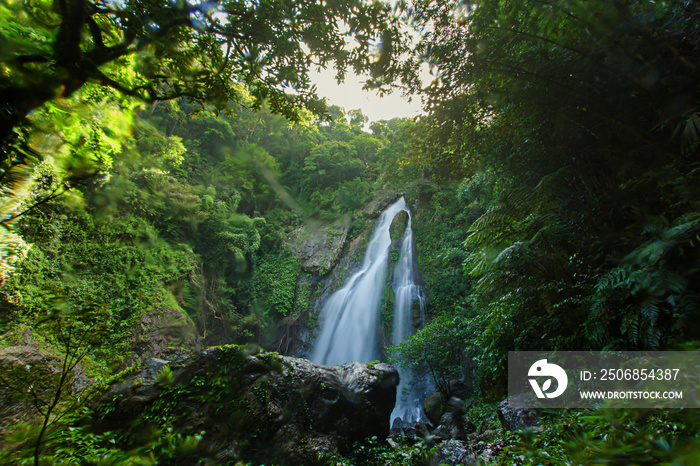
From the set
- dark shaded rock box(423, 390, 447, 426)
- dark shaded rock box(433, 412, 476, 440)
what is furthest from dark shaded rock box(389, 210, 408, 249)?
dark shaded rock box(433, 412, 476, 440)

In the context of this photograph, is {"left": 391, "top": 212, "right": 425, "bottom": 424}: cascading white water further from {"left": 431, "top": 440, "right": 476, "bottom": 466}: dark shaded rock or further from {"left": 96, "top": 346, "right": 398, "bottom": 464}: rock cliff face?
{"left": 431, "top": 440, "right": 476, "bottom": 466}: dark shaded rock

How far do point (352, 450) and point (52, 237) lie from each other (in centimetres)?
985

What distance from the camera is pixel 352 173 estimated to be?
1911cm

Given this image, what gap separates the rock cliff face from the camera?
2.99 meters

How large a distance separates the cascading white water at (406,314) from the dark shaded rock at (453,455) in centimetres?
380

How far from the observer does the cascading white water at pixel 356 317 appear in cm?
1120

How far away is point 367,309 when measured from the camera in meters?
12.0

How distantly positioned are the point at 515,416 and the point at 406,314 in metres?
7.43

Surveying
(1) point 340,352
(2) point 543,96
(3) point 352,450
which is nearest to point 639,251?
(2) point 543,96

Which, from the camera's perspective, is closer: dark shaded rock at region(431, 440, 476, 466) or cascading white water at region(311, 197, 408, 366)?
dark shaded rock at region(431, 440, 476, 466)

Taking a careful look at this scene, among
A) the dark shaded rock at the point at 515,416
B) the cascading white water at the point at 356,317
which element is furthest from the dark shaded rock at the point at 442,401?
the cascading white water at the point at 356,317

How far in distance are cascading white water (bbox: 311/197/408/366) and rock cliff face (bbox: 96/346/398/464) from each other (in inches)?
265

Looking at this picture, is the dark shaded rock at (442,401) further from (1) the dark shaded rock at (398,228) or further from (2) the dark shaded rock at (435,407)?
(1) the dark shaded rock at (398,228)

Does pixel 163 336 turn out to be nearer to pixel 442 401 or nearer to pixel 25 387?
pixel 25 387
